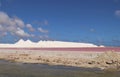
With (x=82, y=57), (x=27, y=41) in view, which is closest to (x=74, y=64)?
(x=82, y=57)

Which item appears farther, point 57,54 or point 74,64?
point 57,54

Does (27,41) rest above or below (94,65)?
above

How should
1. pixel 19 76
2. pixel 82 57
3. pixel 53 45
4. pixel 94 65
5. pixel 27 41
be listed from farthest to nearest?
pixel 27 41 → pixel 53 45 → pixel 82 57 → pixel 94 65 → pixel 19 76

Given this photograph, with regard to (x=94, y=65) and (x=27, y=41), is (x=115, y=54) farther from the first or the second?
(x=27, y=41)

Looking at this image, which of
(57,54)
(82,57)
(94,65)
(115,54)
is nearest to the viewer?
(94,65)

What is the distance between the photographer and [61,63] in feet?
190

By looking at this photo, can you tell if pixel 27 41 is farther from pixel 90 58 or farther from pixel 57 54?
pixel 90 58

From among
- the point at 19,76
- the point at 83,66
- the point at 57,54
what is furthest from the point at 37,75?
Answer: the point at 57,54

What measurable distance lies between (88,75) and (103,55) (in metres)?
19.0

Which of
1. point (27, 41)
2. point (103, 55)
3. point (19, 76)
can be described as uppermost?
point (27, 41)

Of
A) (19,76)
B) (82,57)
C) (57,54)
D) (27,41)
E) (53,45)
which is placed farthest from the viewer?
(27,41)

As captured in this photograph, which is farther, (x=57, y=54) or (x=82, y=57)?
(x=57, y=54)

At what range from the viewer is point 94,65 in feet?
174

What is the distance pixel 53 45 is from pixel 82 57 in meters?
63.0
